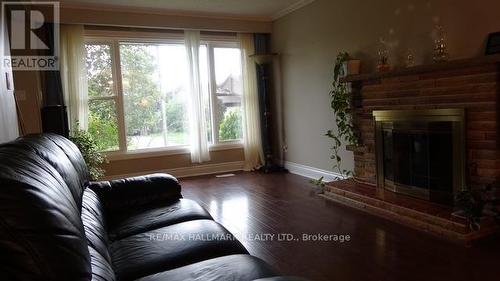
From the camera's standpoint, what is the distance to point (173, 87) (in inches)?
215

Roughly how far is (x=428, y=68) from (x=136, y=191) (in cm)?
257

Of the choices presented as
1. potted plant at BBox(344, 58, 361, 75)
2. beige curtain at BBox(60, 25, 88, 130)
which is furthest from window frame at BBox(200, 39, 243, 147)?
potted plant at BBox(344, 58, 361, 75)

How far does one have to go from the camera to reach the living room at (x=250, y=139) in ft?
4.73

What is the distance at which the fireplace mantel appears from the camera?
2.60 meters

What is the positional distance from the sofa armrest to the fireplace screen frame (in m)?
2.20

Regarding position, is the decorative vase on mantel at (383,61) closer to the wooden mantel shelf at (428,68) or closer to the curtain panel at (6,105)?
the wooden mantel shelf at (428,68)

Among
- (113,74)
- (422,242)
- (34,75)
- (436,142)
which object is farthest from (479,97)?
(34,75)

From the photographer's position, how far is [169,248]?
1.57 metres

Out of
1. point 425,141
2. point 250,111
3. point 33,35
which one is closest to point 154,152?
point 250,111

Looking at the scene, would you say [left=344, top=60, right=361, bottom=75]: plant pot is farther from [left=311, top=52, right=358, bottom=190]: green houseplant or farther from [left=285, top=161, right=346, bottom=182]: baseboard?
[left=285, top=161, right=346, bottom=182]: baseboard

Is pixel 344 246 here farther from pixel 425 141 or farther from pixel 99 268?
pixel 99 268

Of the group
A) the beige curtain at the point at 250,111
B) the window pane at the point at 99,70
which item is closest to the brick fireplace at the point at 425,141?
the beige curtain at the point at 250,111

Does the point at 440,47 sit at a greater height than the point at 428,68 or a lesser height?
greater

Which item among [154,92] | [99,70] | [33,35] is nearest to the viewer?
[33,35]
